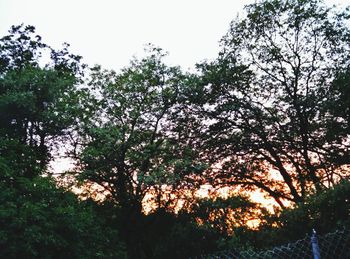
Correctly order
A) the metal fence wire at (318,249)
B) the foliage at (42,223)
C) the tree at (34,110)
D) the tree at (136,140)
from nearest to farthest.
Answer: the metal fence wire at (318,249) → the foliage at (42,223) → the tree at (34,110) → the tree at (136,140)

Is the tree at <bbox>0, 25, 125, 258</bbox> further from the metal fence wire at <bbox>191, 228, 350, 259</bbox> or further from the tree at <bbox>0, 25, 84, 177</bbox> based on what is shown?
the metal fence wire at <bbox>191, 228, 350, 259</bbox>

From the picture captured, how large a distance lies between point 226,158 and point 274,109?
3.67 metres

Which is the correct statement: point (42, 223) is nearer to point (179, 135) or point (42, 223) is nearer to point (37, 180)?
point (37, 180)

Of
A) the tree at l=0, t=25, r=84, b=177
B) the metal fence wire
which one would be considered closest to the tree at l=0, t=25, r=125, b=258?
the tree at l=0, t=25, r=84, b=177

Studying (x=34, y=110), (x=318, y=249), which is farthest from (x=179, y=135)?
(x=318, y=249)

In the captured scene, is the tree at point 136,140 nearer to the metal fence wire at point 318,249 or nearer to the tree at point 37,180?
the tree at point 37,180

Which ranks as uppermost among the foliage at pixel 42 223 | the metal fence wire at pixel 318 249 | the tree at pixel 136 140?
the tree at pixel 136 140

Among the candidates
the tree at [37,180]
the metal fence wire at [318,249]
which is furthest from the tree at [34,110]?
the metal fence wire at [318,249]

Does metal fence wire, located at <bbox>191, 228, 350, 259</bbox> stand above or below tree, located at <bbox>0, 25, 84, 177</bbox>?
below

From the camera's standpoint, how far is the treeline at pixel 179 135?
14.0 meters

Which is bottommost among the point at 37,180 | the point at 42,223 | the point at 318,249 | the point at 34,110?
the point at 318,249

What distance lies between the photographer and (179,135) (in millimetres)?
19516

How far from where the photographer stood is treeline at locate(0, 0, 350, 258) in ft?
45.8

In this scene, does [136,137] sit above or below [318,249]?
above
